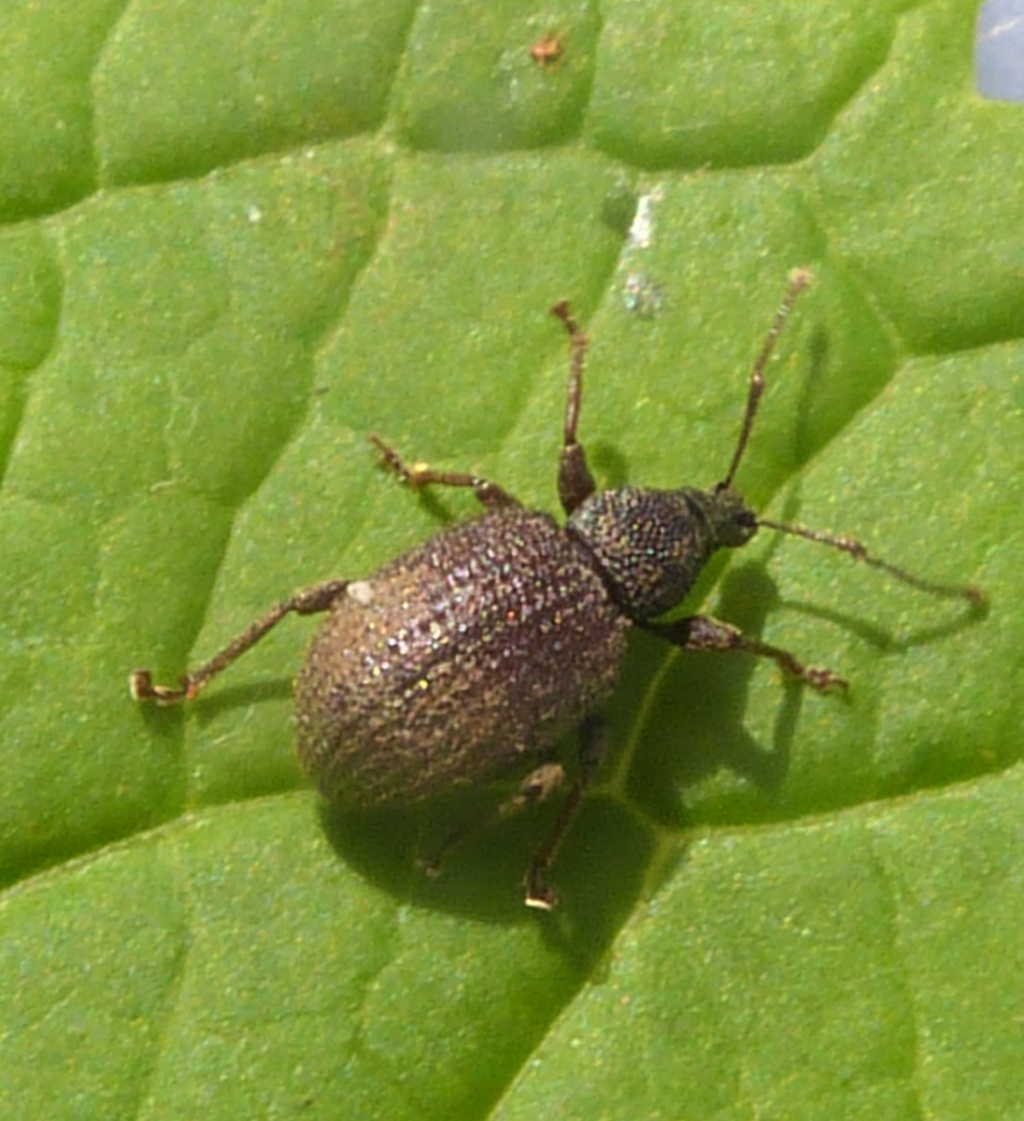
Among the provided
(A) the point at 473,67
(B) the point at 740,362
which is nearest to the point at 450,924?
(B) the point at 740,362

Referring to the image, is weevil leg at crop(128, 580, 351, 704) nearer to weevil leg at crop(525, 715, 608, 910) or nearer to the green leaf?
the green leaf

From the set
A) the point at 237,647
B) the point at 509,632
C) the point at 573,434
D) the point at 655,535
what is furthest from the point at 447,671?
the point at 573,434

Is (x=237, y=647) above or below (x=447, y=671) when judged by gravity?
below

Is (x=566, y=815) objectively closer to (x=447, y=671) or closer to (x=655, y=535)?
(x=447, y=671)

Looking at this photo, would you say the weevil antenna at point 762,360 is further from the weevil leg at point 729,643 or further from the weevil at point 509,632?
the weevil leg at point 729,643

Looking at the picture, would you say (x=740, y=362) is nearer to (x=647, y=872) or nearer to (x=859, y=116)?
(x=859, y=116)

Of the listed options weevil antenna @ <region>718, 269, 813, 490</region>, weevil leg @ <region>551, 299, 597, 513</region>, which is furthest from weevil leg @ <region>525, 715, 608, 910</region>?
weevil antenna @ <region>718, 269, 813, 490</region>
